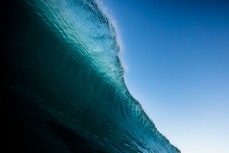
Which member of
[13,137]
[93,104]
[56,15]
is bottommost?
[13,137]

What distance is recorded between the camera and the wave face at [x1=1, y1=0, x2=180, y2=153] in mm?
4816

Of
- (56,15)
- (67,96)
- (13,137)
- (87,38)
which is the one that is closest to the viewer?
(13,137)

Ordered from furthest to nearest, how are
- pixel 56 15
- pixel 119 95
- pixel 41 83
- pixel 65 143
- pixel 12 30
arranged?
pixel 119 95 < pixel 56 15 < pixel 12 30 < pixel 41 83 < pixel 65 143

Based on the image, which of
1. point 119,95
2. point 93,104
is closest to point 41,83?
point 93,104

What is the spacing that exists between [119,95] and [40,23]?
249 inches

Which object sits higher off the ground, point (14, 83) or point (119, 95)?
point (119, 95)

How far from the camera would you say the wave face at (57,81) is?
4.82m

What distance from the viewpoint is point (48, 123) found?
17.3 ft

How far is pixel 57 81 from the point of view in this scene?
23.2 ft

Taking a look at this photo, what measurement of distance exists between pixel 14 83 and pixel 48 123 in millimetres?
1140

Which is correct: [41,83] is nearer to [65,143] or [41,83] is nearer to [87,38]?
[65,143]

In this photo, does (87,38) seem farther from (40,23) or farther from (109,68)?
(40,23)

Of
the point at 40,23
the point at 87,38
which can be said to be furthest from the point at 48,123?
the point at 87,38

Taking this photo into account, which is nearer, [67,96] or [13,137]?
[13,137]
